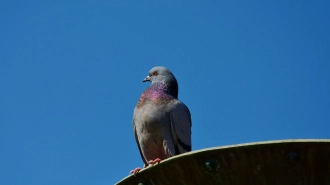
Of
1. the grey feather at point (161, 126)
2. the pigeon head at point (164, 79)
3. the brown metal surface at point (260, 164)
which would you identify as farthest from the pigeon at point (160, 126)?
the brown metal surface at point (260, 164)

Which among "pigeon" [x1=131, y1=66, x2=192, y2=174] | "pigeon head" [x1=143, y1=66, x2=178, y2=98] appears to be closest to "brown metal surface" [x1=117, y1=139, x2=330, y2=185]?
"pigeon" [x1=131, y1=66, x2=192, y2=174]

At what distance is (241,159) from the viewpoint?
4715 millimetres

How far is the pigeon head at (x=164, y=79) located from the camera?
11047 mm

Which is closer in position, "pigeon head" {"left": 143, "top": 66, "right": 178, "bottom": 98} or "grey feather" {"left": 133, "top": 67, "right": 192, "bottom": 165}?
"grey feather" {"left": 133, "top": 67, "right": 192, "bottom": 165}

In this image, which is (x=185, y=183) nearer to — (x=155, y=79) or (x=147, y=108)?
(x=147, y=108)

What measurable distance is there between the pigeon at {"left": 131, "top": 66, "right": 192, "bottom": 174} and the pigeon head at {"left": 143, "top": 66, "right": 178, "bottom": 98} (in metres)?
0.47

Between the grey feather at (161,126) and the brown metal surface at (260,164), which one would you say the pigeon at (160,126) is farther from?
the brown metal surface at (260,164)

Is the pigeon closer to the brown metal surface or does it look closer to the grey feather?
the grey feather

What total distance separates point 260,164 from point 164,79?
664cm

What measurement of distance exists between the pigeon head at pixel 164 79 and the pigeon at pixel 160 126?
466mm

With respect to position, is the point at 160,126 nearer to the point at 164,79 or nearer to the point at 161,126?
the point at 161,126

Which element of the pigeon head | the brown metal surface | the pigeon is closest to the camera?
the brown metal surface

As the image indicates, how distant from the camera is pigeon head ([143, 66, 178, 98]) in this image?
1105 cm

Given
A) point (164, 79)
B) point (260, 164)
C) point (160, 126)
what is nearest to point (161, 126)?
point (160, 126)
